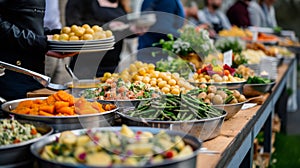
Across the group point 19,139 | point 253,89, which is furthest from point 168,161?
point 253,89

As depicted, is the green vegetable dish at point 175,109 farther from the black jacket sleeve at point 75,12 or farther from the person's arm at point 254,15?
the person's arm at point 254,15

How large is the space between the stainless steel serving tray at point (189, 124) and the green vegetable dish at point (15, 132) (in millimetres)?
405

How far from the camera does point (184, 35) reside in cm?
367

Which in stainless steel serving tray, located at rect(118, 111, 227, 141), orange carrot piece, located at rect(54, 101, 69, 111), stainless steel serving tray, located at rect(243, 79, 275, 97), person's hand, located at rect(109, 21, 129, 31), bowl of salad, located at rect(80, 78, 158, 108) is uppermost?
person's hand, located at rect(109, 21, 129, 31)

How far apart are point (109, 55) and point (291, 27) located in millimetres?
10945

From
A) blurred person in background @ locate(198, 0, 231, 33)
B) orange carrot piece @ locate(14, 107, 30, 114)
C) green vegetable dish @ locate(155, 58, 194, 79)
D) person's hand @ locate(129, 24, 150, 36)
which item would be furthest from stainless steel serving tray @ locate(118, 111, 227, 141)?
blurred person in background @ locate(198, 0, 231, 33)

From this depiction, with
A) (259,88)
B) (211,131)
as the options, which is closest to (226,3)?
(259,88)

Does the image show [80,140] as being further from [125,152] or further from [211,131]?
[211,131]

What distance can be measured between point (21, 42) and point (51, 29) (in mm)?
648

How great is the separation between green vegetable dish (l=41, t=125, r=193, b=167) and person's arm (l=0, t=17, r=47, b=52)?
3.82 feet

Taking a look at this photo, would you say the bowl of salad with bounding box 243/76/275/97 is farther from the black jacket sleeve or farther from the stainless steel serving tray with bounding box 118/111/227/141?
the black jacket sleeve

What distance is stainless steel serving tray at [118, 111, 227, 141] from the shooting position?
6.15 ft

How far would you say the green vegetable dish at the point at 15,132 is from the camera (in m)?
1.57

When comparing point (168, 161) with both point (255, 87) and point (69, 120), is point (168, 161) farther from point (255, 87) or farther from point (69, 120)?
point (255, 87)
